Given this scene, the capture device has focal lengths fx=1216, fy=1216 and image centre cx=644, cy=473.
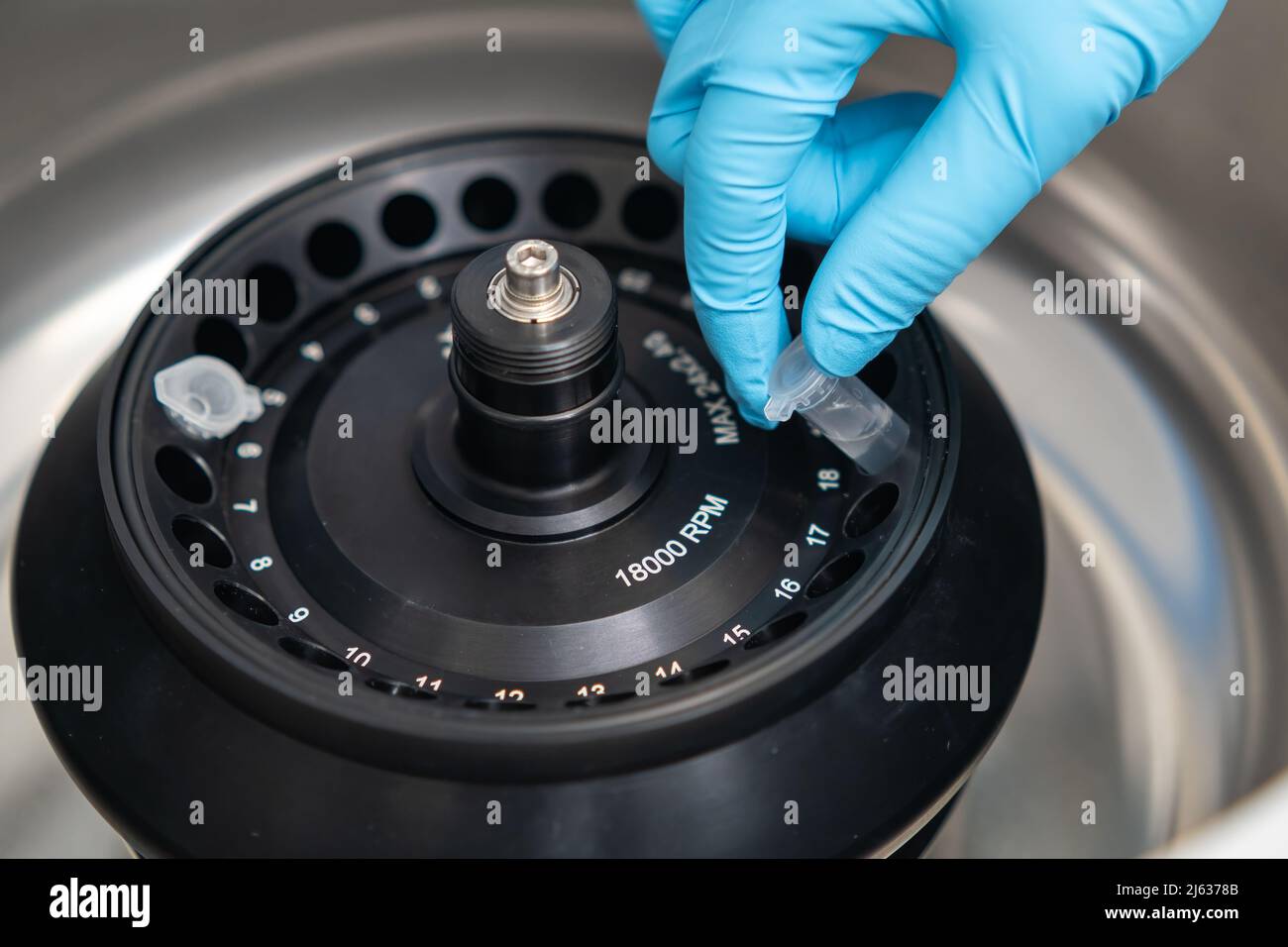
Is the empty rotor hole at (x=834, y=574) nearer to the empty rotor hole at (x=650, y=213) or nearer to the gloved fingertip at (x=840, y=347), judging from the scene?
the gloved fingertip at (x=840, y=347)

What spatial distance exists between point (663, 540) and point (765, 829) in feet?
0.97

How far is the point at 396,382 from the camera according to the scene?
1.24 m

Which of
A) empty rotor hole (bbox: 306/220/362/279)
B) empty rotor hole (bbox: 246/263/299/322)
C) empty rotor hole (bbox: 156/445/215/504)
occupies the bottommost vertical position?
empty rotor hole (bbox: 156/445/215/504)

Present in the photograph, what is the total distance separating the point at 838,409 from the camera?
114cm

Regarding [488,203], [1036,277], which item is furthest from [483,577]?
[1036,277]

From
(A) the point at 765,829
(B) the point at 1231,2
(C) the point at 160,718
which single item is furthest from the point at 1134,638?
(C) the point at 160,718

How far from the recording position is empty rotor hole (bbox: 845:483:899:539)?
1.11 metres

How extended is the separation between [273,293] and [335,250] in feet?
0.29

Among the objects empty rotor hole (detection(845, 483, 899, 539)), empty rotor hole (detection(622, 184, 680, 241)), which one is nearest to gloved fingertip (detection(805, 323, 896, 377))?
empty rotor hole (detection(845, 483, 899, 539))

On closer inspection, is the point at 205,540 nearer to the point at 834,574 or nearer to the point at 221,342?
the point at 221,342

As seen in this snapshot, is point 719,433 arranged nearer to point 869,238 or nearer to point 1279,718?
point 869,238

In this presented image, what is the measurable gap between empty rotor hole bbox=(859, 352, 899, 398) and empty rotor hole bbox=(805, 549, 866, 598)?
207 millimetres

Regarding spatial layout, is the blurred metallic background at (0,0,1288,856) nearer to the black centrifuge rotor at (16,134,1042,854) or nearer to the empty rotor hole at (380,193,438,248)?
the empty rotor hole at (380,193,438,248)

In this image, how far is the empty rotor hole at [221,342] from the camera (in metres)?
1.23
